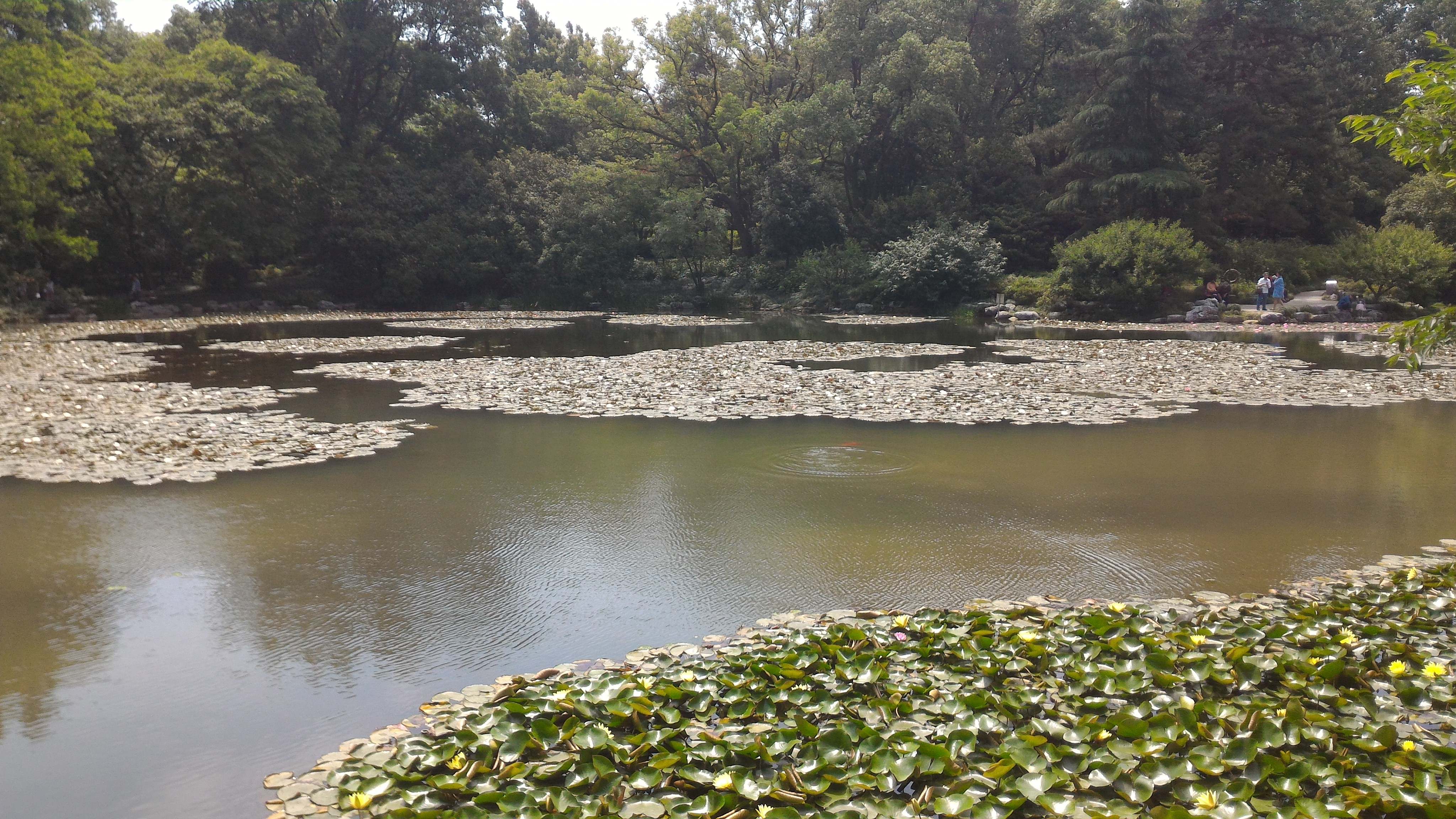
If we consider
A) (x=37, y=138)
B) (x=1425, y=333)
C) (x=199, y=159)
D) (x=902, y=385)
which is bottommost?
(x=902, y=385)

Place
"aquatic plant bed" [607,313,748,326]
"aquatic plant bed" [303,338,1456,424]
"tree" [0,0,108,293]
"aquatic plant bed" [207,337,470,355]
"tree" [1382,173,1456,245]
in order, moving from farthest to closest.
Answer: "aquatic plant bed" [607,313,748,326] → "tree" [1382,173,1456,245] → "tree" [0,0,108,293] → "aquatic plant bed" [207,337,470,355] → "aquatic plant bed" [303,338,1456,424]

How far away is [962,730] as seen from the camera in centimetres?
344

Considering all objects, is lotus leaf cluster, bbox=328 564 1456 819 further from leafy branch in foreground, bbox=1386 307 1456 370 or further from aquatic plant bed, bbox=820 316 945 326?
aquatic plant bed, bbox=820 316 945 326

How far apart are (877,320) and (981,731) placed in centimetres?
2651

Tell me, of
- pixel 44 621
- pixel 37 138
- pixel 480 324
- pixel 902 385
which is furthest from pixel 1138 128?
pixel 44 621

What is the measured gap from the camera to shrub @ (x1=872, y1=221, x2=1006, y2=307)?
106 ft

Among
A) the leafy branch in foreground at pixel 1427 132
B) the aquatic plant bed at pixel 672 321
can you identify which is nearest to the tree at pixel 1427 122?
the leafy branch in foreground at pixel 1427 132

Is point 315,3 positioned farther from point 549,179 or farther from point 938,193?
point 938,193

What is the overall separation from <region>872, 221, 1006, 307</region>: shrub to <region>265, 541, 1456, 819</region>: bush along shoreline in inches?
1121

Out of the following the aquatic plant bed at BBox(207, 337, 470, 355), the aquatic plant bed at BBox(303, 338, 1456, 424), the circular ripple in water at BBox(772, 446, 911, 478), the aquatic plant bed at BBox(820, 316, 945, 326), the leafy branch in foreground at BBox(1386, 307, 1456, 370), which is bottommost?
the circular ripple in water at BBox(772, 446, 911, 478)

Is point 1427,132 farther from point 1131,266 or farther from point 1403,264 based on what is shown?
point 1403,264

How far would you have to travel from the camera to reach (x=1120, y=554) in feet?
20.4

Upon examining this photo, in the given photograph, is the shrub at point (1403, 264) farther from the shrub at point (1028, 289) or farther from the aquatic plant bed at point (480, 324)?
the aquatic plant bed at point (480, 324)

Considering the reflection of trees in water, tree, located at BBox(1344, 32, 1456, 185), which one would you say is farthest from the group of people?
the reflection of trees in water
